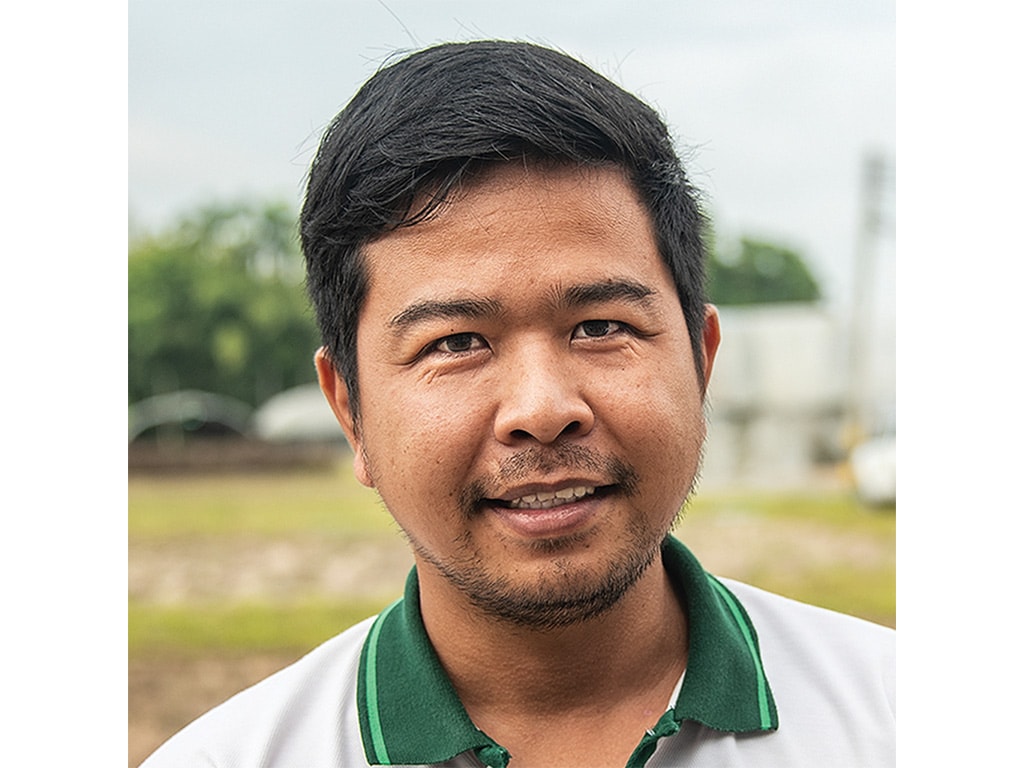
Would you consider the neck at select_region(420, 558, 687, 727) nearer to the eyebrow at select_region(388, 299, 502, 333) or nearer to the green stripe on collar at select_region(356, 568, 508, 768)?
the green stripe on collar at select_region(356, 568, 508, 768)

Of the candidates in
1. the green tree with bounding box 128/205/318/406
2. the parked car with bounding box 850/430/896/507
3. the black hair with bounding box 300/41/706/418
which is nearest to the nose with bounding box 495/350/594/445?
the black hair with bounding box 300/41/706/418

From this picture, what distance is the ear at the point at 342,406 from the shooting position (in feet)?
3.16

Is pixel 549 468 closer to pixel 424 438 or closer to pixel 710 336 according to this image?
pixel 424 438

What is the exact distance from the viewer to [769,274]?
7.86ft

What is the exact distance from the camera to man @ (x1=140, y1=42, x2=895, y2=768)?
0.83m

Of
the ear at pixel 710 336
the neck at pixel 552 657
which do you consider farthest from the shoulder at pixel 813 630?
the ear at pixel 710 336

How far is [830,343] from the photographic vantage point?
107 inches

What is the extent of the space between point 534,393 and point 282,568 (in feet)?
7.81

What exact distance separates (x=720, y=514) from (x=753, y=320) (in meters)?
0.59

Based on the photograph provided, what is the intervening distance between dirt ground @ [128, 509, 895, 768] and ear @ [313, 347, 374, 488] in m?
1.68

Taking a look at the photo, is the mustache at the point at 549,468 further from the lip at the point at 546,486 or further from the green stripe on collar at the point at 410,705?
the green stripe on collar at the point at 410,705

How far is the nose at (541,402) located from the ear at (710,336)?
21cm

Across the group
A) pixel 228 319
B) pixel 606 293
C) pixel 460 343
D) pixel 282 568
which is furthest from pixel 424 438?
pixel 282 568
